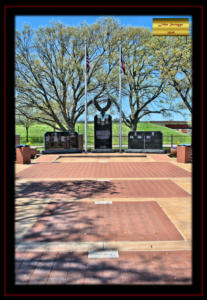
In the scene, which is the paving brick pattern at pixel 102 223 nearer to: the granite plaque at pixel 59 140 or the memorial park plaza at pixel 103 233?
the memorial park plaza at pixel 103 233

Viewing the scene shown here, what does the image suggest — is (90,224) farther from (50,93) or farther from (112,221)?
(50,93)

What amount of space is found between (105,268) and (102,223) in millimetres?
1966

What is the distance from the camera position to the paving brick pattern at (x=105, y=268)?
142 inches

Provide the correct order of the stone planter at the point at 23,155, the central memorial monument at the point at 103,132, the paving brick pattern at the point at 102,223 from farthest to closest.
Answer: the central memorial monument at the point at 103,132 → the stone planter at the point at 23,155 → the paving brick pattern at the point at 102,223

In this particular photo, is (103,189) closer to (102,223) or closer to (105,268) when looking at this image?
(102,223)

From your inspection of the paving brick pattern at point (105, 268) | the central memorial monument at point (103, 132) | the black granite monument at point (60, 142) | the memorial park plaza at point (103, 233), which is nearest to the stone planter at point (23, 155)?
the black granite monument at point (60, 142)

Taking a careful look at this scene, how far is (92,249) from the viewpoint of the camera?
181 inches

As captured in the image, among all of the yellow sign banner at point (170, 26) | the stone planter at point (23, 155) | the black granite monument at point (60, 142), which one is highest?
the yellow sign banner at point (170, 26)

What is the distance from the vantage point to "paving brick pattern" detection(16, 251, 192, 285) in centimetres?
361

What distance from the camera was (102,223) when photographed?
19.3ft

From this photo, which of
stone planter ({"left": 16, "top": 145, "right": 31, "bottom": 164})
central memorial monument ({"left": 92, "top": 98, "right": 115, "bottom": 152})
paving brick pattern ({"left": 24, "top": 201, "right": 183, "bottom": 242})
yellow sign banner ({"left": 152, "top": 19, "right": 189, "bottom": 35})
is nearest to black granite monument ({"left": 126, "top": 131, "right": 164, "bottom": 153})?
central memorial monument ({"left": 92, "top": 98, "right": 115, "bottom": 152})

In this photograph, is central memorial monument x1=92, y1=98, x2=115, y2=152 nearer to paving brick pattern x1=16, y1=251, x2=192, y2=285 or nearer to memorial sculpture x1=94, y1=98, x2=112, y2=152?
memorial sculpture x1=94, y1=98, x2=112, y2=152
